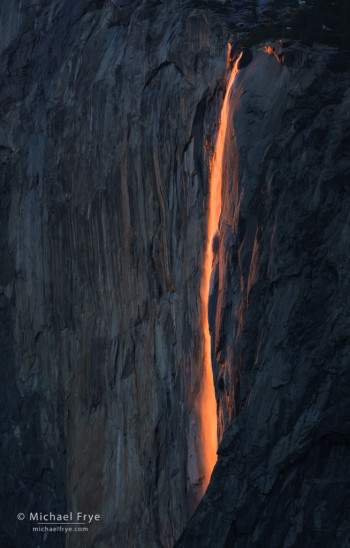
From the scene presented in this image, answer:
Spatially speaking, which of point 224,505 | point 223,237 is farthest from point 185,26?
point 224,505

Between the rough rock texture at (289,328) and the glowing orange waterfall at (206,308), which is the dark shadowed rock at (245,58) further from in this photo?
the rough rock texture at (289,328)

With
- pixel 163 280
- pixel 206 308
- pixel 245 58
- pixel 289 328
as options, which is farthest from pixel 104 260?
pixel 289 328

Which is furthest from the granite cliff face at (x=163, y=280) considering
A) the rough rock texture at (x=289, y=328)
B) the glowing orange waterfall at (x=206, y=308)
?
the glowing orange waterfall at (x=206, y=308)

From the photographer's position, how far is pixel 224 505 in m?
9.20

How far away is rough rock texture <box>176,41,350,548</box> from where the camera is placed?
870 centimetres

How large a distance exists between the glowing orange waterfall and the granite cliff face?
0.16 m

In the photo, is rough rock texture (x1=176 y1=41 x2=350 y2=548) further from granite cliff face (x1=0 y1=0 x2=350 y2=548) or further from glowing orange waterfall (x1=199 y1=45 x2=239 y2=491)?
glowing orange waterfall (x1=199 y1=45 x2=239 y2=491)

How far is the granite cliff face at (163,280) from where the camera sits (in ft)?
29.4

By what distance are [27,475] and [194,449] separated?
6458 mm

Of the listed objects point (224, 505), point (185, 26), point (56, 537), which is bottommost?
point (224, 505)

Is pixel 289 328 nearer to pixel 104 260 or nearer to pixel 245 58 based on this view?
pixel 245 58

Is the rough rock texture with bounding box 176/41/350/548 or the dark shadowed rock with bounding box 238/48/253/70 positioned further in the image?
the dark shadowed rock with bounding box 238/48/253/70

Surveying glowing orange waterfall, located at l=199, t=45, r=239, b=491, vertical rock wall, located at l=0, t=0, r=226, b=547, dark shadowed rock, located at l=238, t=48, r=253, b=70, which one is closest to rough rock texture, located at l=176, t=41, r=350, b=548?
dark shadowed rock, located at l=238, t=48, r=253, b=70

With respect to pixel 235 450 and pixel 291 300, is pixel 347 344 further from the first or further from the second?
pixel 235 450
